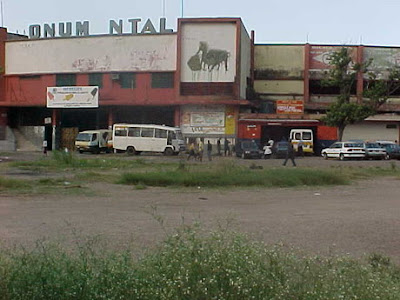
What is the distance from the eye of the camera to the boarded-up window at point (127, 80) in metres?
51.9

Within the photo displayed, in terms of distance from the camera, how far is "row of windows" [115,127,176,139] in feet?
149

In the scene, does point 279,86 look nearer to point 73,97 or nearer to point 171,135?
point 171,135

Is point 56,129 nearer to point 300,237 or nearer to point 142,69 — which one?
point 142,69

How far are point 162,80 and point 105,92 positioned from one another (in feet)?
18.6

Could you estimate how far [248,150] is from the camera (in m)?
44.0

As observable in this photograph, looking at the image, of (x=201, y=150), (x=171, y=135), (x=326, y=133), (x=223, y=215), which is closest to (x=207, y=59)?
(x=171, y=135)

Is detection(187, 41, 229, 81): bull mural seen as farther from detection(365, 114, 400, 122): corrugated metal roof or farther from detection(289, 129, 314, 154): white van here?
detection(365, 114, 400, 122): corrugated metal roof

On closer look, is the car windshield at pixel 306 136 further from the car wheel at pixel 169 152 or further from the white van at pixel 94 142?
the white van at pixel 94 142

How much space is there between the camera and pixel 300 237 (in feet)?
30.9

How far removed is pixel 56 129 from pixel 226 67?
17980mm

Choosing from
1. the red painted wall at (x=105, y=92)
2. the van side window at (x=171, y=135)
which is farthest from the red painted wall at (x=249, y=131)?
the van side window at (x=171, y=135)

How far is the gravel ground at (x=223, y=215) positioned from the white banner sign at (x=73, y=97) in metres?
33.9

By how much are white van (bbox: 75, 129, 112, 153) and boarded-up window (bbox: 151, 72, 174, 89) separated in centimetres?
605

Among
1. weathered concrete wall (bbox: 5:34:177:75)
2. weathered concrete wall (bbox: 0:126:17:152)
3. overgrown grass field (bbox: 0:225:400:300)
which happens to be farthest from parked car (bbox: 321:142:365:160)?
overgrown grass field (bbox: 0:225:400:300)
